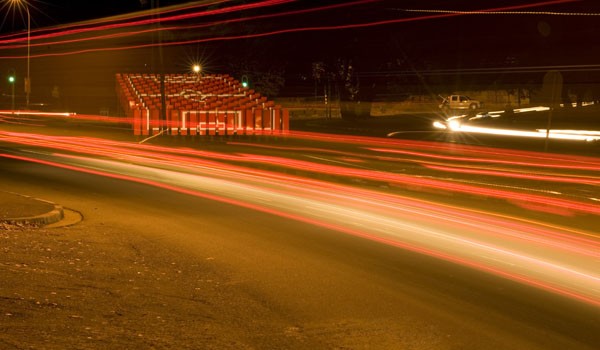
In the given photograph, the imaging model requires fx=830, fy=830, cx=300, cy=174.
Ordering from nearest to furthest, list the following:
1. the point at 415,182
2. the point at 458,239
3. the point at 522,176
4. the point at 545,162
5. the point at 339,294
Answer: the point at 339,294 → the point at 458,239 → the point at 415,182 → the point at 522,176 → the point at 545,162

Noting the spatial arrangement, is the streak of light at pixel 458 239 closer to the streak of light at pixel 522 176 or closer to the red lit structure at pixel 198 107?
the streak of light at pixel 522 176

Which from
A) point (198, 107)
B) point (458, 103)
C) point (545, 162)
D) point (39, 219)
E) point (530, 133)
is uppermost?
point (458, 103)

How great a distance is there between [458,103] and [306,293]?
167 ft

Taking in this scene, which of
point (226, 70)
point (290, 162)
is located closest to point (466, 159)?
point (290, 162)

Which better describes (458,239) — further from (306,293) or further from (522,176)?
(522,176)

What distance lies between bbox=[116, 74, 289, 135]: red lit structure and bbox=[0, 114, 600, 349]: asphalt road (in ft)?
74.9

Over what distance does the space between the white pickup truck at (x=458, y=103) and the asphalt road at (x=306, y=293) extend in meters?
44.6

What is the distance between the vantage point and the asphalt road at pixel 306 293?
→ 6512 millimetres

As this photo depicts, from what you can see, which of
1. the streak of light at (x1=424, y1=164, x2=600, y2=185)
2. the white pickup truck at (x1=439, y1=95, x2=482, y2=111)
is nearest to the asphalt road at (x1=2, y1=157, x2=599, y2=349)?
the streak of light at (x1=424, y1=164, x2=600, y2=185)

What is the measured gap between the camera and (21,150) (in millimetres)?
26812

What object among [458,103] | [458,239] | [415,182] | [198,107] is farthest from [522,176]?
[458,103]

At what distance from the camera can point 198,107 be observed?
39.5 metres

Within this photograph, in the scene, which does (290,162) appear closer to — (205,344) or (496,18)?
(205,344)

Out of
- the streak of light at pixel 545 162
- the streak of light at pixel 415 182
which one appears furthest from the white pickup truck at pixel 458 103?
the streak of light at pixel 415 182
